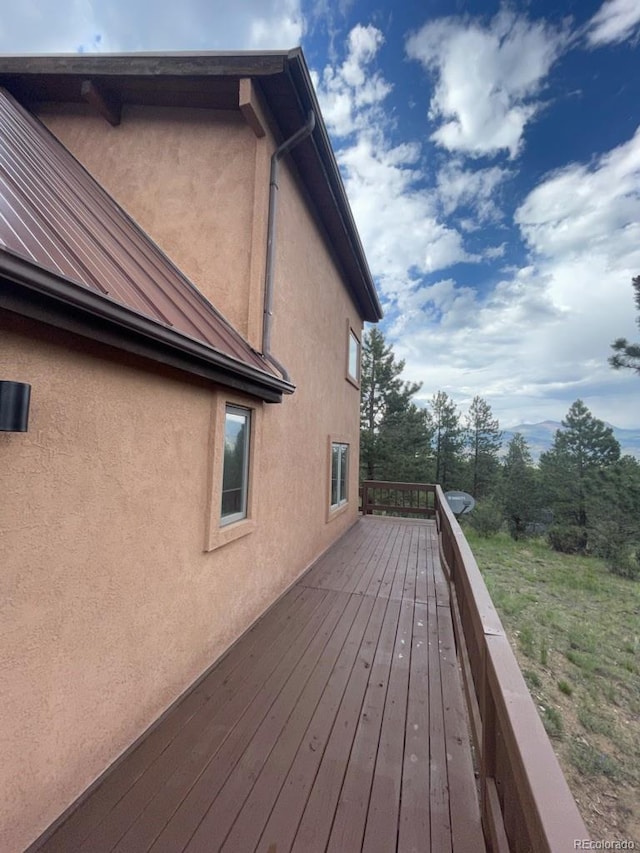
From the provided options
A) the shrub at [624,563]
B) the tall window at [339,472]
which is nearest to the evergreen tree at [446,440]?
the shrub at [624,563]

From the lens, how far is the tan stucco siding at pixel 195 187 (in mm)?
3932

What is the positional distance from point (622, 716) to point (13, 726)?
6.34 metres

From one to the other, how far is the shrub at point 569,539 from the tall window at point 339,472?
723 inches

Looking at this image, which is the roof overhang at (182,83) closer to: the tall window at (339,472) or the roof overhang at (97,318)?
the roof overhang at (97,318)

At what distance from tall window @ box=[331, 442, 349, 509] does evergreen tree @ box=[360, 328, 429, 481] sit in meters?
13.2

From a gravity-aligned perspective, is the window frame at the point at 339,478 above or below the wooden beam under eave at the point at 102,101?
below

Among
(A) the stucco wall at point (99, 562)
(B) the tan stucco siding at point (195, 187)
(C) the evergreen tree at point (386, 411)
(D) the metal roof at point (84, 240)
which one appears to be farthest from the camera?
(C) the evergreen tree at point (386, 411)

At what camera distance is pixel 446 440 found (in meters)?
27.4

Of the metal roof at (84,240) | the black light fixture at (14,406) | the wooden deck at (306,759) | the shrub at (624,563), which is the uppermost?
the metal roof at (84,240)

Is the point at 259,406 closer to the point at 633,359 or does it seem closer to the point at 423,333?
the point at 633,359

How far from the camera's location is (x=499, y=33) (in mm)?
8000

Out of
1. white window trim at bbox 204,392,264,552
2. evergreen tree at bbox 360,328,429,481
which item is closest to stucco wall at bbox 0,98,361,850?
white window trim at bbox 204,392,264,552

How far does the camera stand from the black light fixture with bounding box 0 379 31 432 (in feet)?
Answer: 4.76

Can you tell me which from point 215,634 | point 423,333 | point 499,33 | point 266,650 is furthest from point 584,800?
point 423,333
